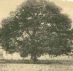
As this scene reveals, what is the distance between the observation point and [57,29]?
2495 cm

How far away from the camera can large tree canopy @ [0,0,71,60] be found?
24.6 meters

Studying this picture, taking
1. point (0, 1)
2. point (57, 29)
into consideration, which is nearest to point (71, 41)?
point (57, 29)

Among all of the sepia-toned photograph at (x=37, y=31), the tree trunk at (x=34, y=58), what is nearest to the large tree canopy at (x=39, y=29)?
the sepia-toned photograph at (x=37, y=31)

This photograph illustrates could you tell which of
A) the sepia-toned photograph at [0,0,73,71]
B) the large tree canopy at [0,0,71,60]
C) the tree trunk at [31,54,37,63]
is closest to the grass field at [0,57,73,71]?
the sepia-toned photograph at [0,0,73,71]

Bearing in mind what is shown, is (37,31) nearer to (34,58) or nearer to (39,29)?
(39,29)

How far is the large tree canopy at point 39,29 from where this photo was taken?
24594 mm

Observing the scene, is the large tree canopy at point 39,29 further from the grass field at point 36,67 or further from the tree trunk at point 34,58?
the grass field at point 36,67

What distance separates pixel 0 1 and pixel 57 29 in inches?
914

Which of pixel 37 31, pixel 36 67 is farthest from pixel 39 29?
pixel 36 67

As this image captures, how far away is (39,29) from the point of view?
2486 cm

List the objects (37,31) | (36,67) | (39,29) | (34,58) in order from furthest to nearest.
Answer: (34,58) → (37,31) → (39,29) → (36,67)

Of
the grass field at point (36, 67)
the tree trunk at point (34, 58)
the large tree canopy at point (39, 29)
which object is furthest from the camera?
the tree trunk at point (34, 58)

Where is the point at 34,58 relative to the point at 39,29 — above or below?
below

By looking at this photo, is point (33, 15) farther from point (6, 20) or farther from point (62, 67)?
point (62, 67)
